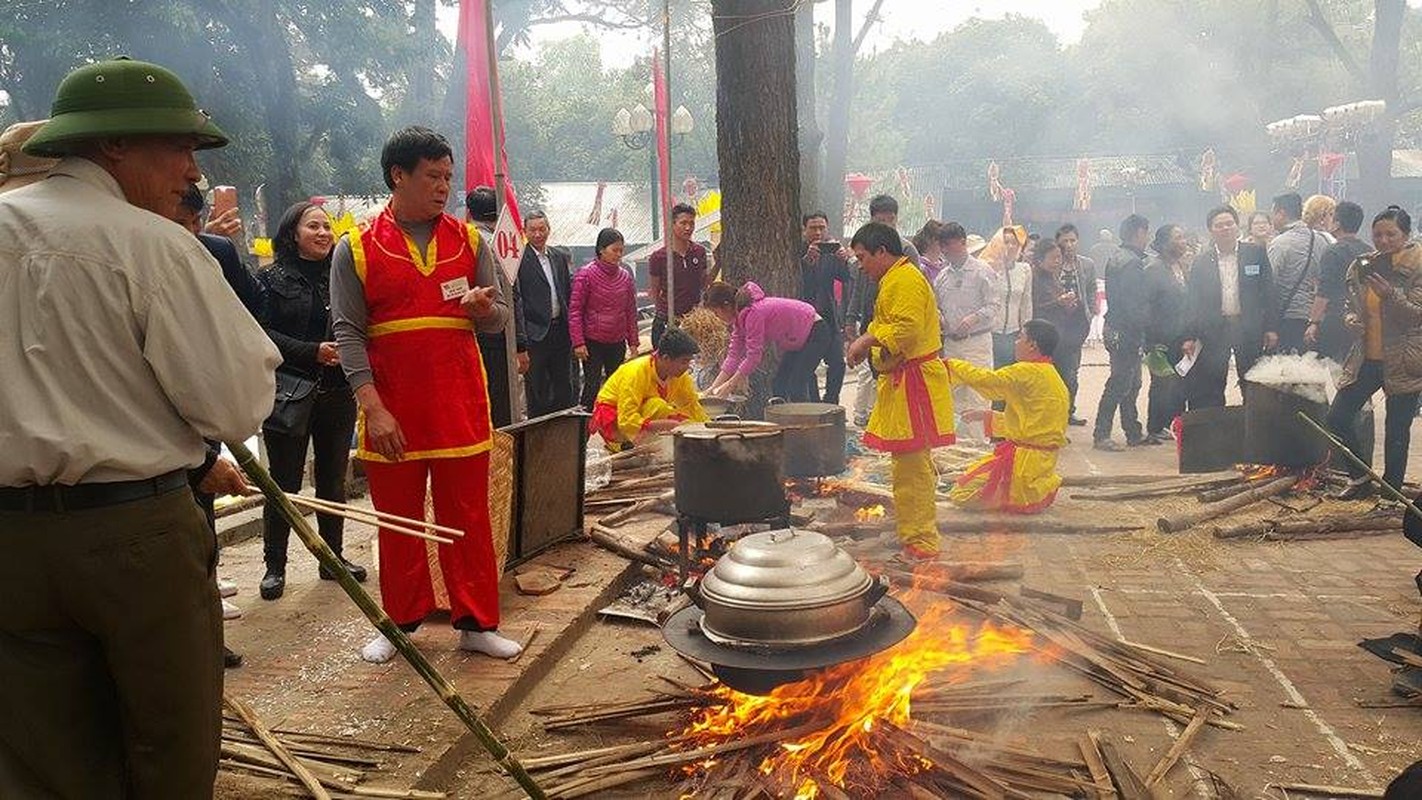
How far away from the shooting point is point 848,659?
12.6 feet

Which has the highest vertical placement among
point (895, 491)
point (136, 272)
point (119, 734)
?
point (136, 272)

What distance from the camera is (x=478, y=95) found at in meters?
6.02

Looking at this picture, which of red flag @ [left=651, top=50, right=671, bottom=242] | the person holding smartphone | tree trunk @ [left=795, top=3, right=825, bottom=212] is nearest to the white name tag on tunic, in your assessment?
red flag @ [left=651, top=50, right=671, bottom=242]

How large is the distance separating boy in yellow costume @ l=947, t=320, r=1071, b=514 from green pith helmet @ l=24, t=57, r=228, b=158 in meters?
5.74

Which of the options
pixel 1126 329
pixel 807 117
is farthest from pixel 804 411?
pixel 807 117

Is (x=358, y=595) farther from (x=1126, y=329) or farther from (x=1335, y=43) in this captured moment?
(x=1335, y=43)

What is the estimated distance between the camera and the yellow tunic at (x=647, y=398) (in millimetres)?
7688

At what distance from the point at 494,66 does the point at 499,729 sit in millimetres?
3702

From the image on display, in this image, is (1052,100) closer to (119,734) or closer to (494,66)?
(494,66)

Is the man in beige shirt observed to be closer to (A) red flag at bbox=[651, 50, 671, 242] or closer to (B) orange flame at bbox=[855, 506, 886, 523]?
(B) orange flame at bbox=[855, 506, 886, 523]

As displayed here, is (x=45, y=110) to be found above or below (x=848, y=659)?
above

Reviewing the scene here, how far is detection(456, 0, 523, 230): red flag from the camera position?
5961mm

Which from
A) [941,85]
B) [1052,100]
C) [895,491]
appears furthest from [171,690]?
[941,85]

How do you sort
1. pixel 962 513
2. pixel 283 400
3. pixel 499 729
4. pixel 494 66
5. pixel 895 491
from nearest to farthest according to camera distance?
pixel 499 729 < pixel 283 400 < pixel 494 66 < pixel 895 491 < pixel 962 513
